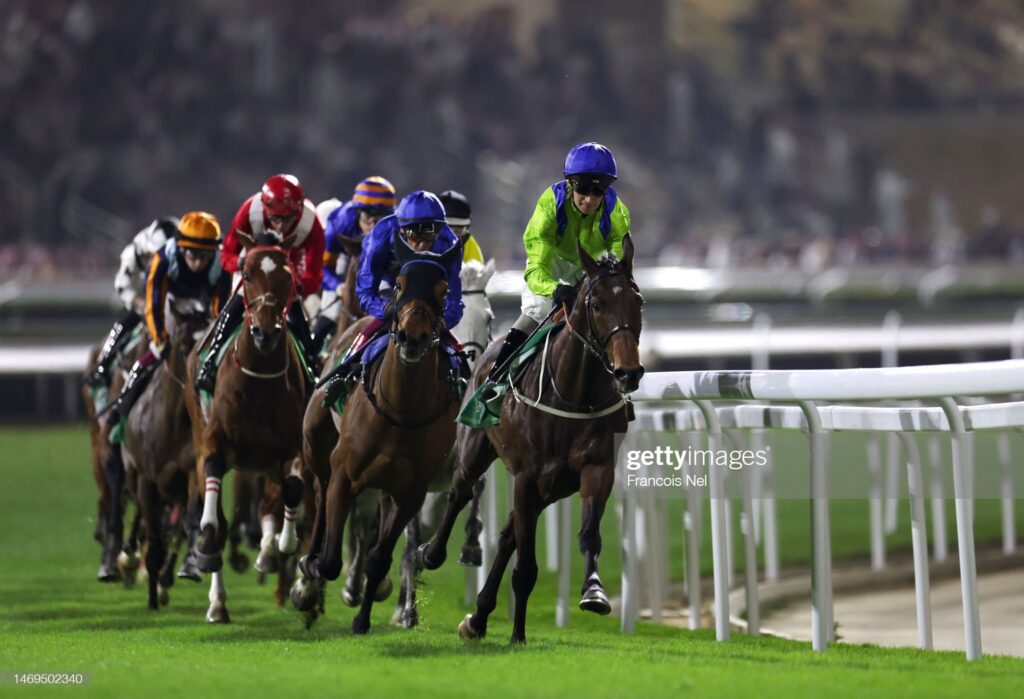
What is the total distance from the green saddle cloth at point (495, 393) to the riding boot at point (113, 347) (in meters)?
3.67

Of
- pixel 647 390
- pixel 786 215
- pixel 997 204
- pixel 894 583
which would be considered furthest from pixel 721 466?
pixel 997 204

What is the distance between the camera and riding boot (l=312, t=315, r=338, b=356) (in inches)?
333

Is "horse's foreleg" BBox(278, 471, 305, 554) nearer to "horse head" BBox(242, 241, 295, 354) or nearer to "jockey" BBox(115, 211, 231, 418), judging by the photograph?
"horse head" BBox(242, 241, 295, 354)

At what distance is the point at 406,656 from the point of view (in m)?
5.62

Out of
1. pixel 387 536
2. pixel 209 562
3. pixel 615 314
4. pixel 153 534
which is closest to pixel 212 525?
pixel 209 562

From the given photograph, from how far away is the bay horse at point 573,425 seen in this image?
5617 millimetres

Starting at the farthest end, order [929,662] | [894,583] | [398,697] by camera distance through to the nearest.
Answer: [894,583] → [929,662] → [398,697]

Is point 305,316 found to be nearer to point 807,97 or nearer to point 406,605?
point 406,605

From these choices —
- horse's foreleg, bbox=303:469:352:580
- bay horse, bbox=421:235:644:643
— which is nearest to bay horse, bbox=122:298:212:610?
horse's foreleg, bbox=303:469:352:580

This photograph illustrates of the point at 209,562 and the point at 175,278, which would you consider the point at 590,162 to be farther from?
the point at 175,278

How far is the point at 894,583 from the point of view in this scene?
346 inches

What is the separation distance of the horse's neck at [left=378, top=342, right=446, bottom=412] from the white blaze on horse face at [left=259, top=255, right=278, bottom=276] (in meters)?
0.77

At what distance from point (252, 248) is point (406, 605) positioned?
1575 millimetres

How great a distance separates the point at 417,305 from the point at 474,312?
4.98 feet
